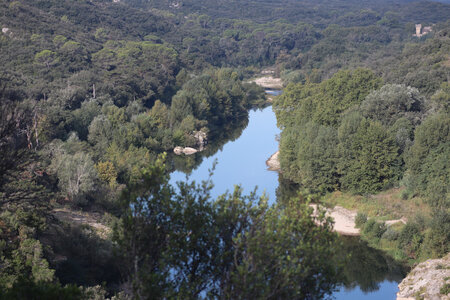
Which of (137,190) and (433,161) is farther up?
(137,190)

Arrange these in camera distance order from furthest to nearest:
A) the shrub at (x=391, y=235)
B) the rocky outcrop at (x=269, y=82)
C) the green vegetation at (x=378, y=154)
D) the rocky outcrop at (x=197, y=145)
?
the rocky outcrop at (x=269, y=82)
the rocky outcrop at (x=197, y=145)
the green vegetation at (x=378, y=154)
the shrub at (x=391, y=235)

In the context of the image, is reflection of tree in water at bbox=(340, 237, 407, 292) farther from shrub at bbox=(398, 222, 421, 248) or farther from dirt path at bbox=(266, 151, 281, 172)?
dirt path at bbox=(266, 151, 281, 172)

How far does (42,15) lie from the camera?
2968 inches

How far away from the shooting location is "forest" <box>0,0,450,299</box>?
12.2 m

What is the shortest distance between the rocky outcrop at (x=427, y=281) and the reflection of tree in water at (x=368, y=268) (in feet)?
4.23

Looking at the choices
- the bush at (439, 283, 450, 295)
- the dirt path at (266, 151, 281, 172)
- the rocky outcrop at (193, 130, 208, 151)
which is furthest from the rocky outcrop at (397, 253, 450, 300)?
the rocky outcrop at (193, 130, 208, 151)

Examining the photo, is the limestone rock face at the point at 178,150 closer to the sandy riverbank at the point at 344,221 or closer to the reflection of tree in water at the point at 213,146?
the reflection of tree in water at the point at 213,146

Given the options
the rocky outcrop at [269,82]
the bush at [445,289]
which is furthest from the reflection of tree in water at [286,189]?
the rocky outcrop at [269,82]

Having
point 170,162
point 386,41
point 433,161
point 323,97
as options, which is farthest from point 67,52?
point 386,41

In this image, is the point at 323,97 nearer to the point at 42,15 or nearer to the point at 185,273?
the point at 185,273

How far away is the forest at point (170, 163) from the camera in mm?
12195

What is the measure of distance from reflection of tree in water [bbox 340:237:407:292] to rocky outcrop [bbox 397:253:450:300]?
1290 millimetres

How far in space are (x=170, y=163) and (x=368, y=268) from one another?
25.3 m

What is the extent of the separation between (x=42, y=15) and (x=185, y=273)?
72.2 m
